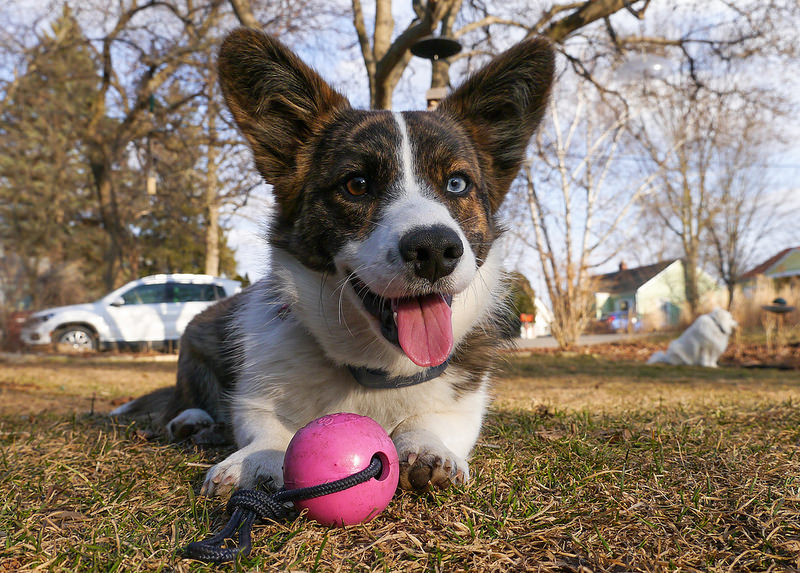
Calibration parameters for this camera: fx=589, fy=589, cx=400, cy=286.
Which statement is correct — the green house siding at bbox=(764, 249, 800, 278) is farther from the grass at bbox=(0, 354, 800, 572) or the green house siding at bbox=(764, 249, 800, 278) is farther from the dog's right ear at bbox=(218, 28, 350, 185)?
the dog's right ear at bbox=(218, 28, 350, 185)

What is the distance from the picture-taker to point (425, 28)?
329 inches

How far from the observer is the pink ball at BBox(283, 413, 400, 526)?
69.2 inches

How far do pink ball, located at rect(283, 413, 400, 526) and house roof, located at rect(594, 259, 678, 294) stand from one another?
15.1m

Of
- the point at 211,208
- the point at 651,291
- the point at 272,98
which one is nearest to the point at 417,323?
the point at 272,98

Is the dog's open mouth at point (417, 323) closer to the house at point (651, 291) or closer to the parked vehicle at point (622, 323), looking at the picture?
the house at point (651, 291)

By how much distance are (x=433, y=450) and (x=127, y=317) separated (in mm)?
14615

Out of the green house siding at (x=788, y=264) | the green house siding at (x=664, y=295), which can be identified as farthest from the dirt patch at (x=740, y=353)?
the green house siding at (x=788, y=264)

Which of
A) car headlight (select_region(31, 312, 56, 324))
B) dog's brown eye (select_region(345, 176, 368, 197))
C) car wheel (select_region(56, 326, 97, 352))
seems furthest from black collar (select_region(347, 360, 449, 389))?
car headlight (select_region(31, 312, 56, 324))

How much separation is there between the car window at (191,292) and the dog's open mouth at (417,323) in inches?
562

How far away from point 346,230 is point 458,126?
1.00 m

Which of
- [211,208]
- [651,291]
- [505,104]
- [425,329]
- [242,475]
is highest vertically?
[211,208]

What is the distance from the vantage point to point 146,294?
1521 cm

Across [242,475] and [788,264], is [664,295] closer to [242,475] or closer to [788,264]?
[788,264]

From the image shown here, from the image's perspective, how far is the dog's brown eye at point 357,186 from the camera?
8.46ft
